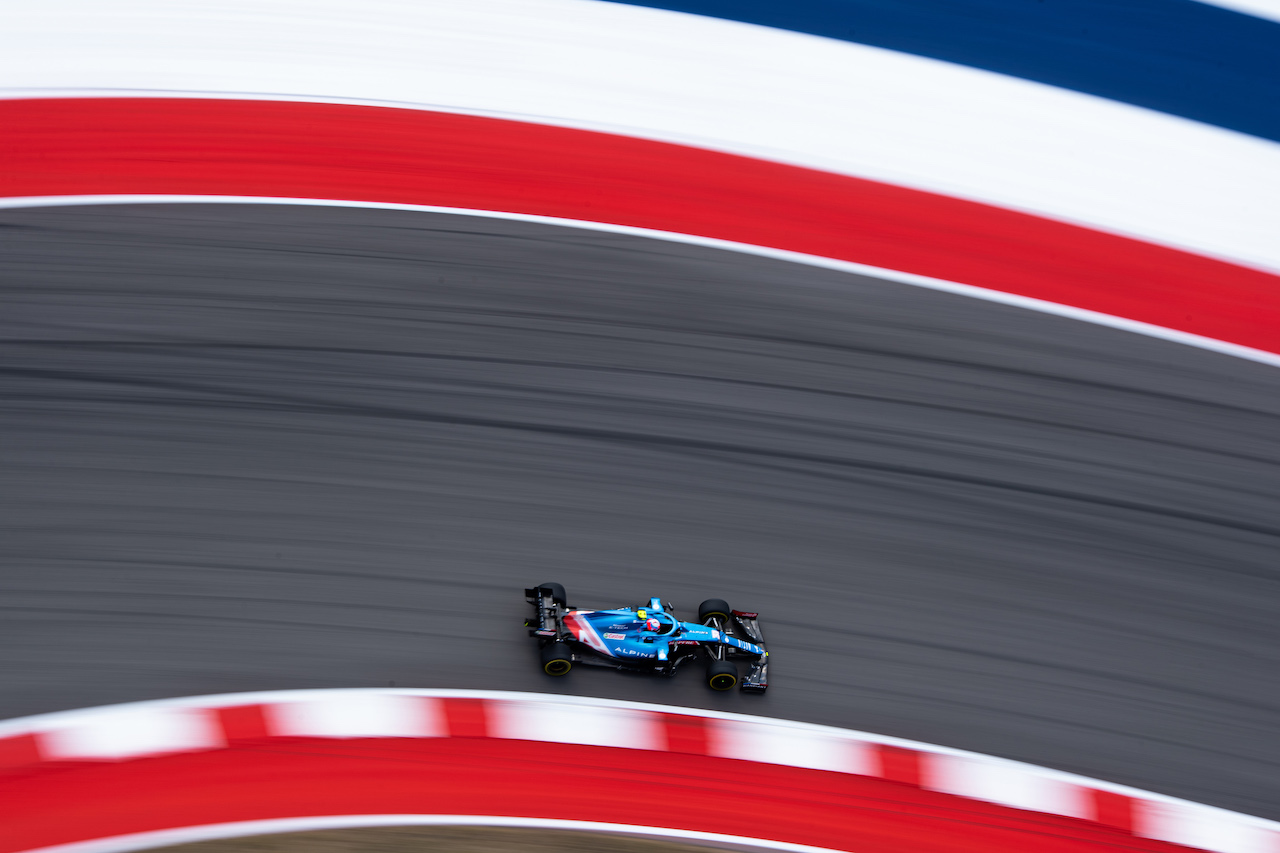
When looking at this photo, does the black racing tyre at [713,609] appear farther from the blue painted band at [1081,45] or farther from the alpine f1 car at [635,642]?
the blue painted band at [1081,45]

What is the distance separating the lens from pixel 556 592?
24.0 ft

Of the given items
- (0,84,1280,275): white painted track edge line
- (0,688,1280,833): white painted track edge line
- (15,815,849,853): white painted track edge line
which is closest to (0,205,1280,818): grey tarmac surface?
(0,688,1280,833): white painted track edge line

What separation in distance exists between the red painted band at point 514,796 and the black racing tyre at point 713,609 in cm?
101

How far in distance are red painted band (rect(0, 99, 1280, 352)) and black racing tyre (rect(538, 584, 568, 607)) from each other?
399 centimetres

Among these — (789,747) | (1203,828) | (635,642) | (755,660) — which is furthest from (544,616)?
(1203,828)

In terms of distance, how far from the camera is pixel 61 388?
825 centimetres

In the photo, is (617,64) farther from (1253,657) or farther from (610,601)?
(1253,657)

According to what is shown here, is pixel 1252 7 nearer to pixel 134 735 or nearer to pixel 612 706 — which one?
pixel 612 706

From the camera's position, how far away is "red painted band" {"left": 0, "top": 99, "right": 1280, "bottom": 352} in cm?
970

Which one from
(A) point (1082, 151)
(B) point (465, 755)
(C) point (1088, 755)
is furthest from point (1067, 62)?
(B) point (465, 755)

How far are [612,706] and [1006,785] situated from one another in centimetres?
282

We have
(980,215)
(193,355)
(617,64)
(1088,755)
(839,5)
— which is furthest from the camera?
(839,5)

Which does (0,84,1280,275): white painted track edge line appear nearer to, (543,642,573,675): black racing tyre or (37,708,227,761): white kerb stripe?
(543,642,573,675): black racing tyre

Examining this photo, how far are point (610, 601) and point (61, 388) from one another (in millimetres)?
4802
